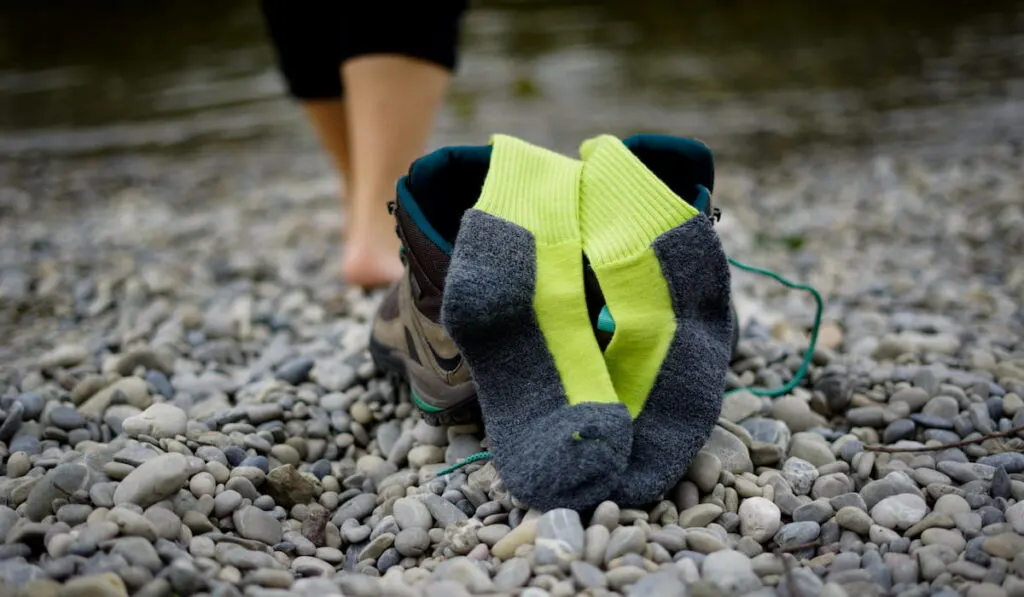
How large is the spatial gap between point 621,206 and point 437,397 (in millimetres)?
476

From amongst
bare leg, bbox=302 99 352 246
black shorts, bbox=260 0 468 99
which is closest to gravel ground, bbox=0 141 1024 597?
bare leg, bbox=302 99 352 246

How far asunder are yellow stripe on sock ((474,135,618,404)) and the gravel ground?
0.22 meters

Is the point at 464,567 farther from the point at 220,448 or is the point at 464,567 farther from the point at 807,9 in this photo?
the point at 807,9

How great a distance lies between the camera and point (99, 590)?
3.09 feet

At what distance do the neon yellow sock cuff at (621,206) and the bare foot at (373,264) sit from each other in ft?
3.45

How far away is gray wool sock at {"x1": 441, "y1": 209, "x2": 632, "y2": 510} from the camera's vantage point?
1135mm

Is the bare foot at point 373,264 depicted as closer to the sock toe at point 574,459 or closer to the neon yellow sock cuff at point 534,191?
the neon yellow sock cuff at point 534,191

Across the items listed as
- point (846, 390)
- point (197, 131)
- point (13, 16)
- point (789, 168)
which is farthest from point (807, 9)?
point (13, 16)

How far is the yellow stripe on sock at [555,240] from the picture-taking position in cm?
126

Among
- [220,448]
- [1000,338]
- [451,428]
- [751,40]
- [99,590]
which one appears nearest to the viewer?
[99,590]

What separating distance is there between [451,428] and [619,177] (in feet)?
1.83

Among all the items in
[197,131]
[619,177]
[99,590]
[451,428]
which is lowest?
[197,131]

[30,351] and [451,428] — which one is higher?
[451,428]

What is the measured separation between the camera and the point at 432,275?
140cm
